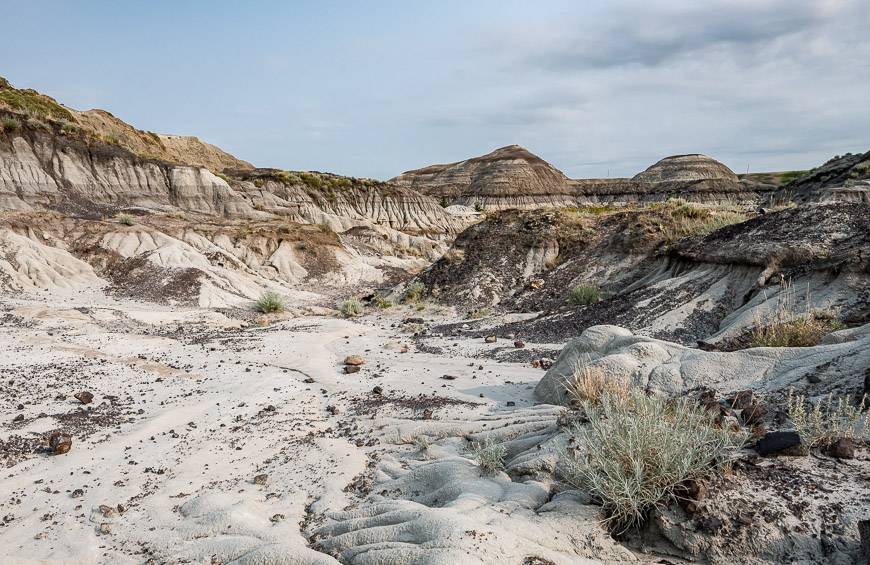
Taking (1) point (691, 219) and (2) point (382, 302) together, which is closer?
(1) point (691, 219)

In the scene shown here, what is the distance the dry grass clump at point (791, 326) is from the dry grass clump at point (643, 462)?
393 centimetres

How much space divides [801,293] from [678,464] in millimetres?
7559

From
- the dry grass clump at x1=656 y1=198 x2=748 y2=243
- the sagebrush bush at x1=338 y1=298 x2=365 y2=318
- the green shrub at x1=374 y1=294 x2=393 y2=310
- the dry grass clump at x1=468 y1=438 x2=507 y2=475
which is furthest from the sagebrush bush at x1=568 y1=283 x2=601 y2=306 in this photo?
the dry grass clump at x1=468 y1=438 x2=507 y2=475

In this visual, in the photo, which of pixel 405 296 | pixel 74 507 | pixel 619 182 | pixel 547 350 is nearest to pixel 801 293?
pixel 547 350

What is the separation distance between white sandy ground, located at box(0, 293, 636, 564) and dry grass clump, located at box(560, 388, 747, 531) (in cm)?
22

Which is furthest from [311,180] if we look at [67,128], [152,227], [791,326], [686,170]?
[686,170]

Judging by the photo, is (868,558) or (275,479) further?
(275,479)

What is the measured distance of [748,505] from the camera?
10.7ft

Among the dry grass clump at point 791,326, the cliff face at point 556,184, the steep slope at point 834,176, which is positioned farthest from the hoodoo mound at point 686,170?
the dry grass clump at point 791,326

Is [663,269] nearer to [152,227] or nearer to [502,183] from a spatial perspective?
[152,227]

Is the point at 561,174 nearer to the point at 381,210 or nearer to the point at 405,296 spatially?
the point at 381,210

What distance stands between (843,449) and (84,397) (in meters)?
8.94

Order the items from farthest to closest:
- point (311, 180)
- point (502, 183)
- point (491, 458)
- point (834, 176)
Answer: point (502, 183)
point (311, 180)
point (834, 176)
point (491, 458)

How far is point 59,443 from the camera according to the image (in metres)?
6.18
